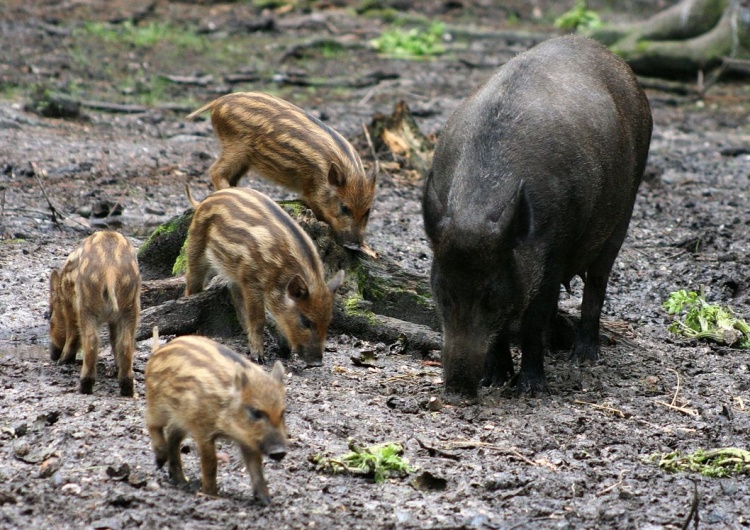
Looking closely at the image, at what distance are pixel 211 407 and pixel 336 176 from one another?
317cm

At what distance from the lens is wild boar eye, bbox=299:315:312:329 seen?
6146 millimetres

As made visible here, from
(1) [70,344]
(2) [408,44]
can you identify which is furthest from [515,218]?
(2) [408,44]

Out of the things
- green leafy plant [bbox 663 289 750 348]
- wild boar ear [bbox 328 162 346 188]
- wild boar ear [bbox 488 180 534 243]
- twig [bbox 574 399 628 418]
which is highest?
wild boar ear [bbox 488 180 534 243]

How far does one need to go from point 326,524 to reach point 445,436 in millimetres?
1172

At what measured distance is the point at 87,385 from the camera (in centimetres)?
531

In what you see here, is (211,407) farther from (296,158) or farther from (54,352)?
(296,158)

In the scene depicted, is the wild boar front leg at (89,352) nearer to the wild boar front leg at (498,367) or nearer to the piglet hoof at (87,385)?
the piglet hoof at (87,385)

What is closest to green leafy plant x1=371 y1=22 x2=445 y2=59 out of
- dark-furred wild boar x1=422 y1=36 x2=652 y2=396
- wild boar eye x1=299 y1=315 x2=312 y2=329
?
Result: dark-furred wild boar x1=422 y1=36 x2=652 y2=396

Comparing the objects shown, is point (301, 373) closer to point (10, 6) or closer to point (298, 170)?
point (298, 170)

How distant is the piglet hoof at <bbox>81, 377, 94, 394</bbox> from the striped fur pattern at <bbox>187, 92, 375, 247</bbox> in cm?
223

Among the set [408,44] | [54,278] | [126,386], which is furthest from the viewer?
[408,44]

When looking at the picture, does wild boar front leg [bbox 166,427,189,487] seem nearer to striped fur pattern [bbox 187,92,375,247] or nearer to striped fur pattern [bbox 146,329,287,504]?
striped fur pattern [bbox 146,329,287,504]

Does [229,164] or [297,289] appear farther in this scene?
[229,164]

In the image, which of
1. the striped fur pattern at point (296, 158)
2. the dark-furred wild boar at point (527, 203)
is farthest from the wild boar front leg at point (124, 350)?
the striped fur pattern at point (296, 158)
